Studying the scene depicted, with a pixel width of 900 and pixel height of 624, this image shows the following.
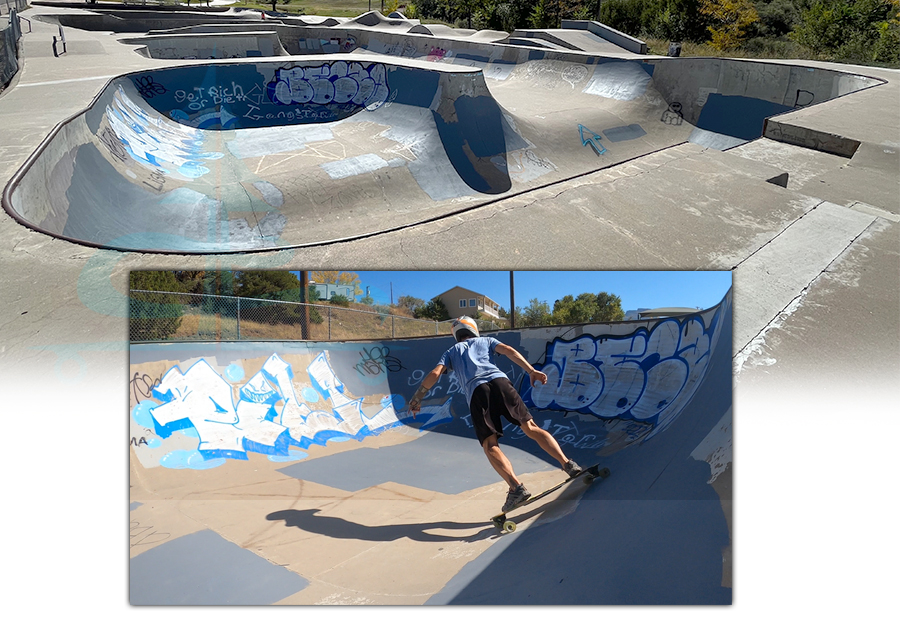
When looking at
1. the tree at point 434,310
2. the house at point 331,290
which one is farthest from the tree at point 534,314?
the house at point 331,290

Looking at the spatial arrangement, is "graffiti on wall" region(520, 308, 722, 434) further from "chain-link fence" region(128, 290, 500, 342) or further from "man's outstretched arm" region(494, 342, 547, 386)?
"chain-link fence" region(128, 290, 500, 342)

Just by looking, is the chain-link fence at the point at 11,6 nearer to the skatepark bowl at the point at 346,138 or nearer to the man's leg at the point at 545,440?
the skatepark bowl at the point at 346,138

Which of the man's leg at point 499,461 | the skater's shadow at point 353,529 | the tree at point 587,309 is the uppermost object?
the tree at point 587,309

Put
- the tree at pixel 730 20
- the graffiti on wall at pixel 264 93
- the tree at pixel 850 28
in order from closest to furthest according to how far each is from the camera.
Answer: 1. the graffiti on wall at pixel 264 93
2. the tree at pixel 850 28
3. the tree at pixel 730 20

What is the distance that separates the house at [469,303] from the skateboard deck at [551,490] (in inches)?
39.3

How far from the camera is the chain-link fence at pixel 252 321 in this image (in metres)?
3.17

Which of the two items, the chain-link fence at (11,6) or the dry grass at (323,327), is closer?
the dry grass at (323,327)

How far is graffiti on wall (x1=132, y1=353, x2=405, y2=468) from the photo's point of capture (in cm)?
312

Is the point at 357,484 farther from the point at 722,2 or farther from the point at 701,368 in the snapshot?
the point at 722,2

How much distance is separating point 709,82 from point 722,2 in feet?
72.4

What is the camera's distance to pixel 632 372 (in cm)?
371

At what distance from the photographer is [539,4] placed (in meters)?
41.5

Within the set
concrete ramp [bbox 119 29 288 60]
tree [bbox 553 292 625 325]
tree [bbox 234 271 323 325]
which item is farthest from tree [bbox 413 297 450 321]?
concrete ramp [bbox 119 29 288 60]

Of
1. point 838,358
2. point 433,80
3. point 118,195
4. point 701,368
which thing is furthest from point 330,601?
point 433,80
